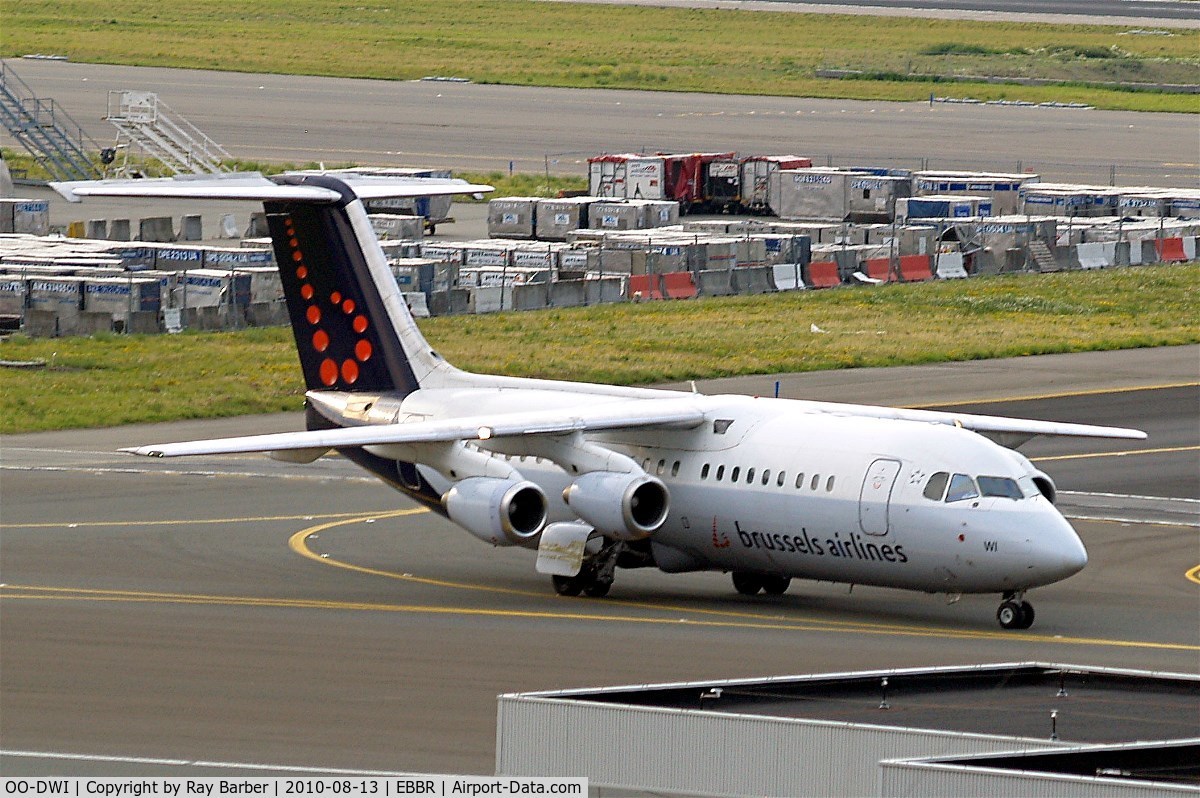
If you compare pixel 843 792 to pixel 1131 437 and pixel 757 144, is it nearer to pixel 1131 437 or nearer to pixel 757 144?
pixel 1131 437

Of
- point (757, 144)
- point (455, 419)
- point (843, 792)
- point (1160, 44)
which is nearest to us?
point (843, 792)

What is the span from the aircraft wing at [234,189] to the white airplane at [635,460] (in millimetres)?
65

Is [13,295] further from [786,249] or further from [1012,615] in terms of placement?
[1012,615]

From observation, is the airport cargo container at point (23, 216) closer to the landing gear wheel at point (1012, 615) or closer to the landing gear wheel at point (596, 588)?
the landing gear wheel at point (596, 588)

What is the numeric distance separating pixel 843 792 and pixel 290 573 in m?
18.7

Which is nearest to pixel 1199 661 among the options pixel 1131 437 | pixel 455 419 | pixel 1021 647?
pixel 1021 647

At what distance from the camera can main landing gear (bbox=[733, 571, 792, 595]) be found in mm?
34500

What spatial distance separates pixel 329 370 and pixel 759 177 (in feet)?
192

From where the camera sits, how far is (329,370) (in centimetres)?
3784

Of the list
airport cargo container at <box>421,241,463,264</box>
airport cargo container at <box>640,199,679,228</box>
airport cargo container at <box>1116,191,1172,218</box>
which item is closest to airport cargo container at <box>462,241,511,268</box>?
airport cargo container at <box>421,241,463,264</box>

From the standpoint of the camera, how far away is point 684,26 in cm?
17850

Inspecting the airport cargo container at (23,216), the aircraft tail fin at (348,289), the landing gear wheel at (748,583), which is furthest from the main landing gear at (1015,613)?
the airport cargo container at (23,216)

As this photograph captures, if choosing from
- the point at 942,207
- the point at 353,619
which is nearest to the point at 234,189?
the point at 353,619

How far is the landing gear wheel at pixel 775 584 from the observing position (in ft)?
113
